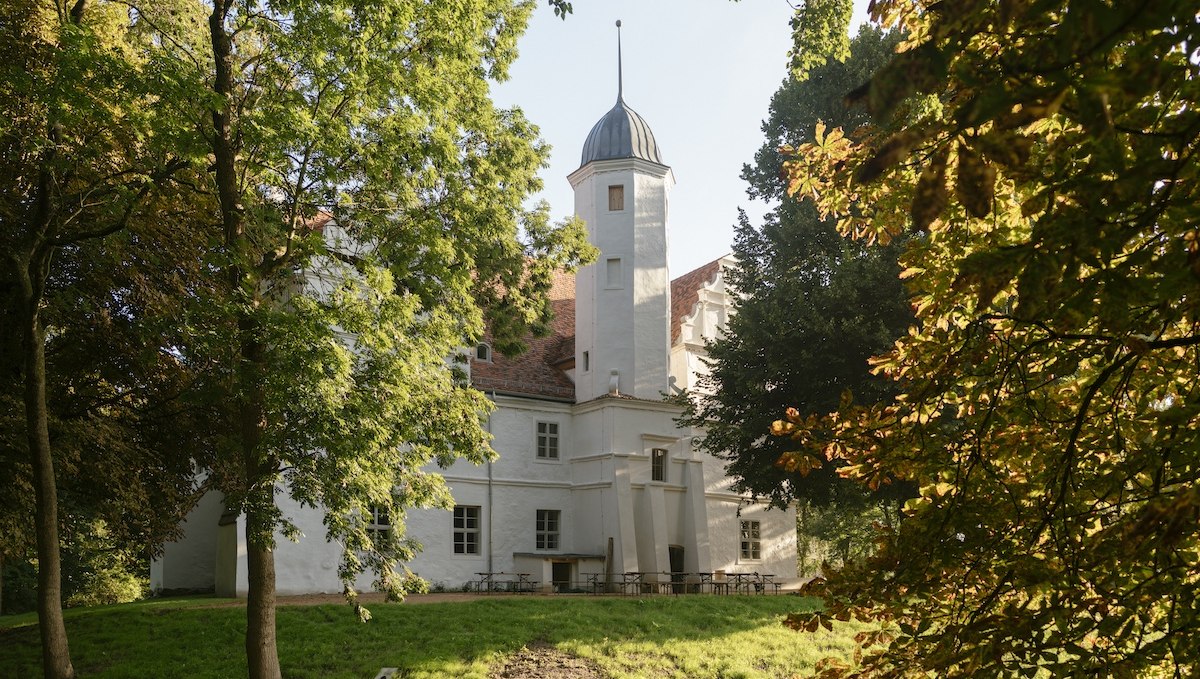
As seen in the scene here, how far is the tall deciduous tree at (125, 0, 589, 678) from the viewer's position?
11.4m

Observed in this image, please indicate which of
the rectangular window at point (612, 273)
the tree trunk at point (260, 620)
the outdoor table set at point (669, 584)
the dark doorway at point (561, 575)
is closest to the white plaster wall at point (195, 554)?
the dark doorway at point (561, 575)

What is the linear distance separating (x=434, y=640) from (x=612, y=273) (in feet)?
54.1

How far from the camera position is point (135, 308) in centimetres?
1579

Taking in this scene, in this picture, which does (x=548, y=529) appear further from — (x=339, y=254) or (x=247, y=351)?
(x=247, y=351)

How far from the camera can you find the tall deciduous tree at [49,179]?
12250mm

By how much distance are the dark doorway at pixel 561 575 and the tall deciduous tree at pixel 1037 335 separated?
24.6 m

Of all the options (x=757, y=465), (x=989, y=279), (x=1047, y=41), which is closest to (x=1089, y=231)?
(x=989, y=279)

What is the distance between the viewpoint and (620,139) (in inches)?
1245

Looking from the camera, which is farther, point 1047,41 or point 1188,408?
point 1188,408

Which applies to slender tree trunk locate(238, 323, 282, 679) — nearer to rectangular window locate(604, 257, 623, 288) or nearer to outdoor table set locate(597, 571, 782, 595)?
outdoor table set locate(597, 571, 782, 595)

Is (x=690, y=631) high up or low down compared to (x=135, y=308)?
down

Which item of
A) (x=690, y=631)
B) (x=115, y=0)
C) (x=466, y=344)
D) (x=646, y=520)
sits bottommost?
(x=690, y=631)

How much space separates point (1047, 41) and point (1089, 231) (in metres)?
0.53

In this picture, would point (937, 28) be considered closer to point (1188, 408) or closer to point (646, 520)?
point (1188, 408)
